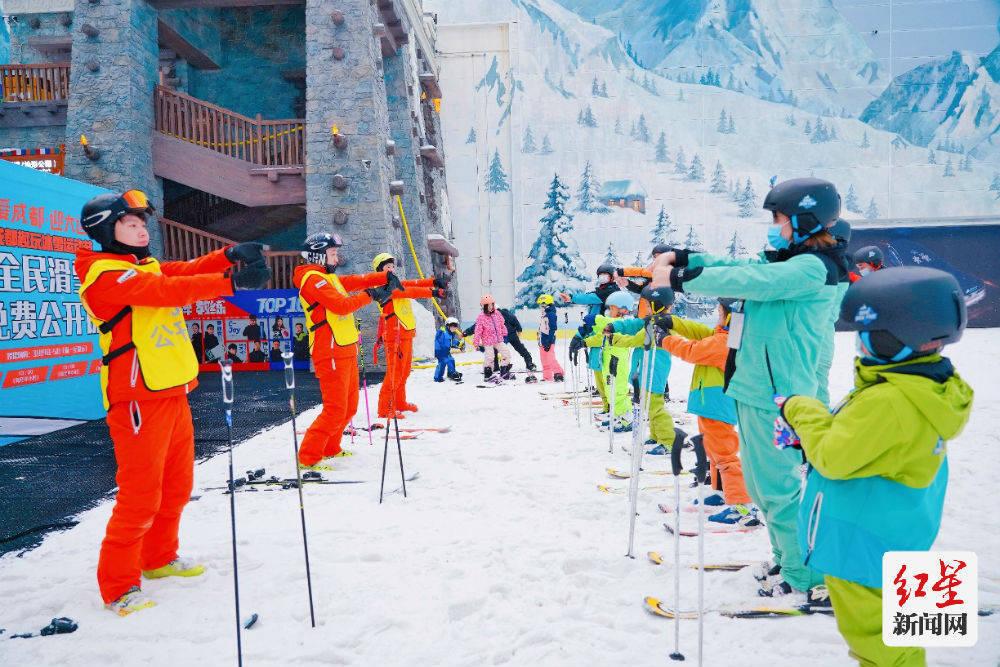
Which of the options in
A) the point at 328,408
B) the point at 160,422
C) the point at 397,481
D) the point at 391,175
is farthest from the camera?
the point at 391,175

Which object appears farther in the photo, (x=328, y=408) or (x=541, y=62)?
(x=541, y=62)

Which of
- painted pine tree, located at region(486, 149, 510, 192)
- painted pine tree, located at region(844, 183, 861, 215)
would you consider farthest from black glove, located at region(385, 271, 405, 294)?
painted pine tree, located at region(844, 183, 861, 215)

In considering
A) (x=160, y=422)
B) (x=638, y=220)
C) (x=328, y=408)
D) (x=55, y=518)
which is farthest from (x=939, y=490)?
(x=638, y=220)

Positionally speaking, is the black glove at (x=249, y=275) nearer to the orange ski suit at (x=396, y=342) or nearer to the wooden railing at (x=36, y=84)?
the orange ski suit at (x=396, y=342)

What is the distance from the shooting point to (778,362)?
271 centimetres

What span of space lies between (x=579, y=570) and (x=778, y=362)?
4.90 ft

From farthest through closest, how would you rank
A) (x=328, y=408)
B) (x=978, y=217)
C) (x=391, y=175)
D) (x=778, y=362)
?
1. (x=978, y=217)
2. (x=391, y=175)
3. (x=328, y=408)
4. (x=778, y=362)

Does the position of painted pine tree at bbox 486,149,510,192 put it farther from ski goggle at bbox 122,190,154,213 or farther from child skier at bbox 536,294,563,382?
ski goggle at bbox 122,190,154,213

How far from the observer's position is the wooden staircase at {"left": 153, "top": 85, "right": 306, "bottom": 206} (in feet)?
43.1

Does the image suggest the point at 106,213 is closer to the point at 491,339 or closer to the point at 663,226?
the point at 491,339

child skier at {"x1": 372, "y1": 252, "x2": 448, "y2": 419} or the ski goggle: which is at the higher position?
the ski goggle

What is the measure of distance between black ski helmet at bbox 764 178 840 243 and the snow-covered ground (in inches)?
66.7

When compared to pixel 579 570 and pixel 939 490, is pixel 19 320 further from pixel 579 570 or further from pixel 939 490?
pixel 939 490

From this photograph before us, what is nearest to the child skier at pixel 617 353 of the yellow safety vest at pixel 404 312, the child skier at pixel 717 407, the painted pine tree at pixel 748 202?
the child skier at pixel 717 407
